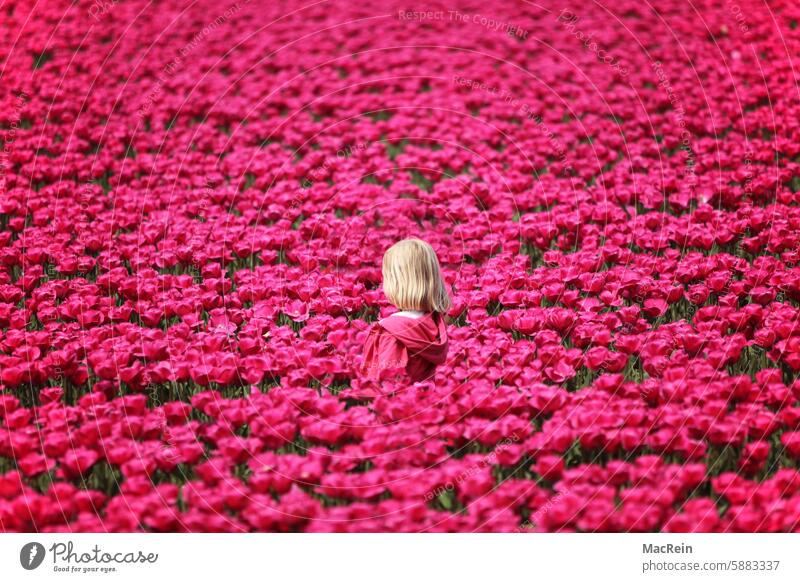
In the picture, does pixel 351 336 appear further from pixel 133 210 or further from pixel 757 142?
pixel 757 142

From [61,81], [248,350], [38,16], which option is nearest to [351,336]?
[248,350]

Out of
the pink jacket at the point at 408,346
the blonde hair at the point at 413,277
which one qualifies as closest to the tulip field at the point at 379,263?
the pink jacket at the point at 408,346

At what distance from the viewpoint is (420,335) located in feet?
16.2

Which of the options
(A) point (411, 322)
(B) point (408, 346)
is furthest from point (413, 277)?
(B) point (408, 346)

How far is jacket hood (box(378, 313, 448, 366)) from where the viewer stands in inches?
194

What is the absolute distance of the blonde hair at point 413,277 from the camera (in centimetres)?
497

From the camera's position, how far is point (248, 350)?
16.5ft

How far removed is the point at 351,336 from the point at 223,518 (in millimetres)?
1655
